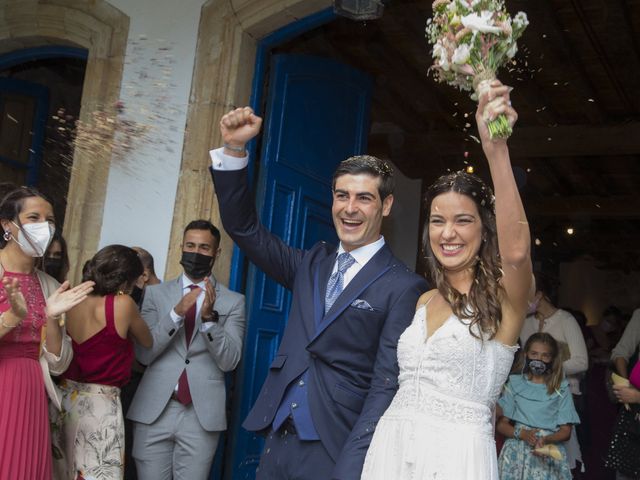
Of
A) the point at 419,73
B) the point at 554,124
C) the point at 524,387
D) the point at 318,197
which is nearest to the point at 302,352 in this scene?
the point at 524,387

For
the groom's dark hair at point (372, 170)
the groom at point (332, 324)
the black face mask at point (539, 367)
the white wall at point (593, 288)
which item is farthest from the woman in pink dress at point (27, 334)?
the white wall at point (593, 288)

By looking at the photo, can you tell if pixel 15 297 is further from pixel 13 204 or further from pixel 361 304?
pixel 361 304

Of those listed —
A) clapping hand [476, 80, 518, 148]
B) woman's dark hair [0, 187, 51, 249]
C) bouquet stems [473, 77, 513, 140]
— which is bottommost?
woman's dark hair [0, 187, 51, 249]

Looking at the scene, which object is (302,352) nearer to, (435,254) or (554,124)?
(435,254)

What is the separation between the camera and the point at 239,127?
10.8 ft

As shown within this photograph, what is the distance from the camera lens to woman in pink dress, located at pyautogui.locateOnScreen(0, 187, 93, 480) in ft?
12.7

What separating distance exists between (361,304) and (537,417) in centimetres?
269

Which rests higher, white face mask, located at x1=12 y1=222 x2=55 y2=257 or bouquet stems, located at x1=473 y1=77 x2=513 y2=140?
bouquet stems, located at x1=473 y1=77 x2=513 y2=140

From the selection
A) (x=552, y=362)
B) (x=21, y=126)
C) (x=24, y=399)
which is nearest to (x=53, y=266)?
(x=24, y=399)

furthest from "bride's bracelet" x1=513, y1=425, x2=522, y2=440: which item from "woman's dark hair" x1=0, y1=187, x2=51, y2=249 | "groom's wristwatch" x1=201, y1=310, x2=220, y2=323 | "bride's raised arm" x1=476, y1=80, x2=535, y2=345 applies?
"woman's dark hair" x1=0, y1=187, x2=51, y2=249

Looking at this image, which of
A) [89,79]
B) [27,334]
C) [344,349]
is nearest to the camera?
[344,349]

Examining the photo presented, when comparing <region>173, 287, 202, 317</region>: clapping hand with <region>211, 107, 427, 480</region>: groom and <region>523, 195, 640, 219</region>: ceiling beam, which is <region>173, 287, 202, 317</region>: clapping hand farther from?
<region>523, 195, 640, 219</region>: ceiling beam

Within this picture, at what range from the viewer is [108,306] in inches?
180

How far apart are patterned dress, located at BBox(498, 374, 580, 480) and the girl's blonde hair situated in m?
0.04
